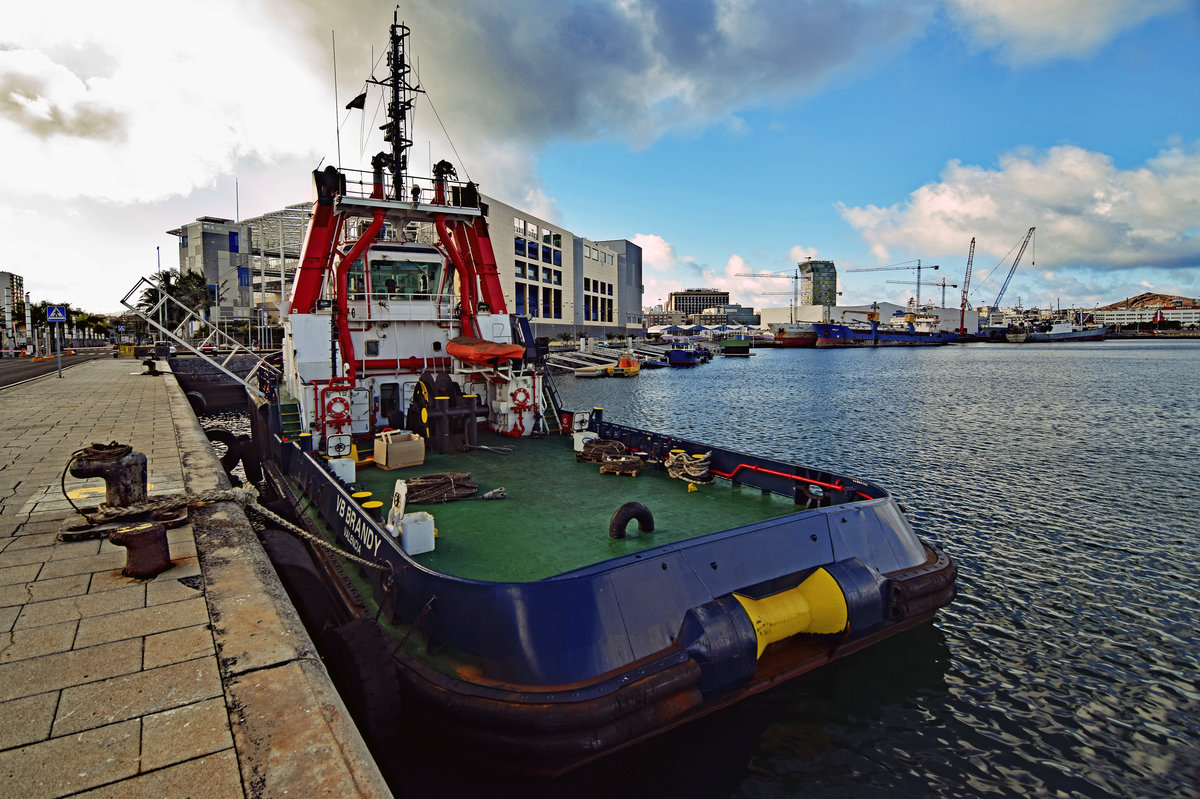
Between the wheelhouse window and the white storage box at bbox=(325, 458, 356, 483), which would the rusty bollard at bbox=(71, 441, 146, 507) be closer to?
the white storage box at bbox=(325, 458, 356, 483)

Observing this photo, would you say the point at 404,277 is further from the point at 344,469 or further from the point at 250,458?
the point at 344,469

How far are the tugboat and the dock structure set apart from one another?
3.99 feet

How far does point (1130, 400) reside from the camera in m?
35.9

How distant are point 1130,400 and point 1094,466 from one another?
2358cm

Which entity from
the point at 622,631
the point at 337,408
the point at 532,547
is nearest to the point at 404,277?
the point at 337,408

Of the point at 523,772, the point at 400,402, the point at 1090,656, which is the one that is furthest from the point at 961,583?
the point at 400,402

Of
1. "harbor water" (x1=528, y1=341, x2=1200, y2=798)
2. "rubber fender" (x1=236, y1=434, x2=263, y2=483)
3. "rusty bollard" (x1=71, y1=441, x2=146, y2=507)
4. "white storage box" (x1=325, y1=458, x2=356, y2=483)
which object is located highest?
"rusty bollard" (x1=71, y1=441, x2=146, y2=507)

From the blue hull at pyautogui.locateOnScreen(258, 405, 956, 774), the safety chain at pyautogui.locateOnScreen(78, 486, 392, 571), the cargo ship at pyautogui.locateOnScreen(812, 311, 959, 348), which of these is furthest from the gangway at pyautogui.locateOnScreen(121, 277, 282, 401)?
the cargo ship at pyautogui.locateOnScreen(812, 311, 959, 348)

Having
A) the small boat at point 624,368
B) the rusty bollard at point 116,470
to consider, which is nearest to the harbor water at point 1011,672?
the rusty bollard at point 116,470

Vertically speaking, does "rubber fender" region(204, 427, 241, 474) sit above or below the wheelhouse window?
below

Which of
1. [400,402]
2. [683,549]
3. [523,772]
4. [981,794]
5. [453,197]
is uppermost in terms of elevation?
[453,197]

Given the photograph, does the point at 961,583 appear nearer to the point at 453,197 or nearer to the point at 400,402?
the point at 400,402

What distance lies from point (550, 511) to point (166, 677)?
4777mm

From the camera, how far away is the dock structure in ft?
9.05
